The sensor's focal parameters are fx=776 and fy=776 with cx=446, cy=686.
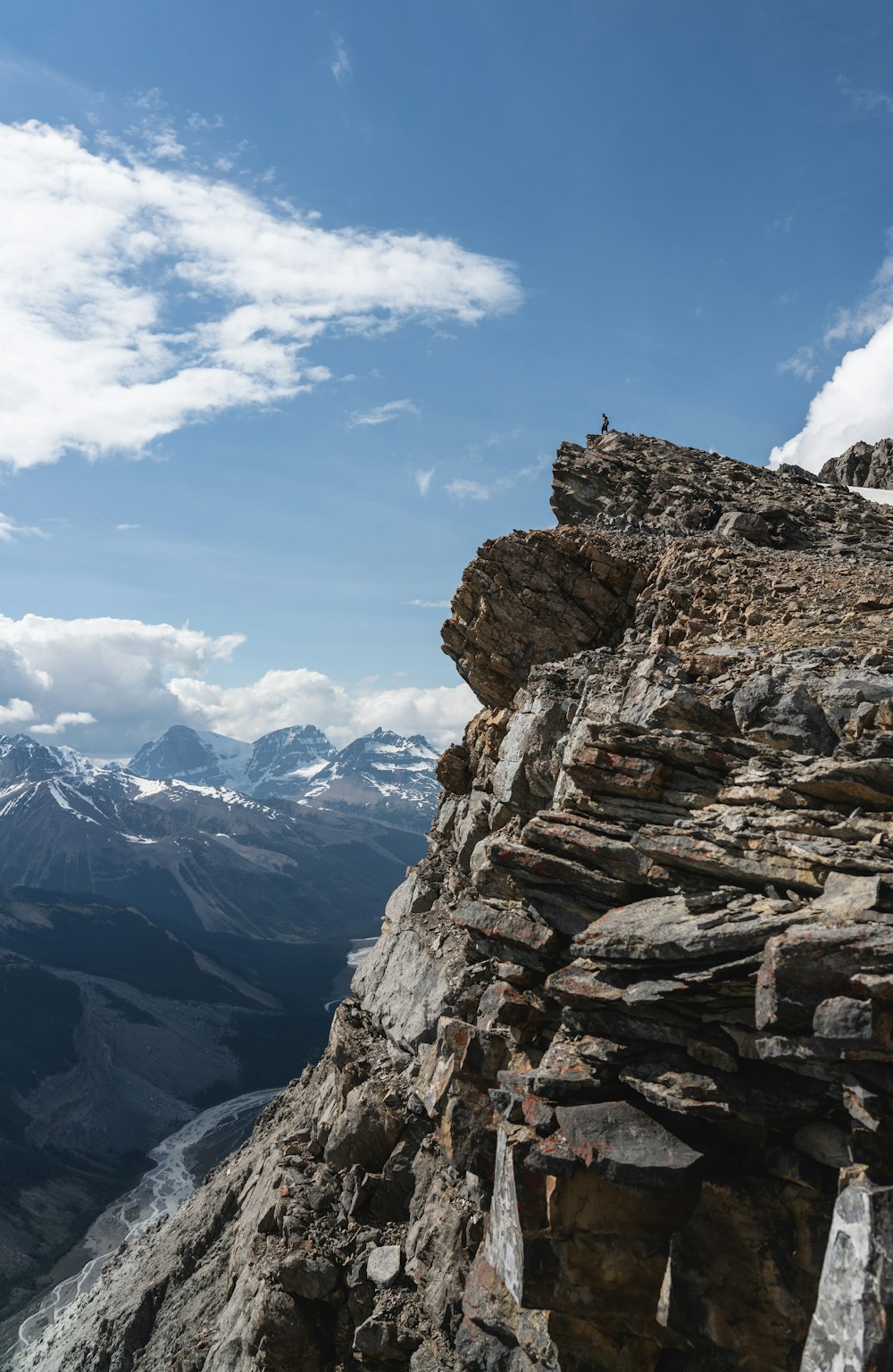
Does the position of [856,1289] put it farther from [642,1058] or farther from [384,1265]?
[384,1265]

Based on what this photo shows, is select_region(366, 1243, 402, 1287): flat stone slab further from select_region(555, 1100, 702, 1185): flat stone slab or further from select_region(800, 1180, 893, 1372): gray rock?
select_region(800, 1180, 893, 1372): gray rock

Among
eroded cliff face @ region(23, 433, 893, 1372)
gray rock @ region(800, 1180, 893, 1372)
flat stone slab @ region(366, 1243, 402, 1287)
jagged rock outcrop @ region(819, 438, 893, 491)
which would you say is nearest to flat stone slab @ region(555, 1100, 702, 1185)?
eroded cliff face @ region(23, 433, 893, 1372)

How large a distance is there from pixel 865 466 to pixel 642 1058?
8433cm

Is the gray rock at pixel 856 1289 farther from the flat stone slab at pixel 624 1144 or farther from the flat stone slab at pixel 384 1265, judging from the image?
the flat stone slab at pixel 384 1265

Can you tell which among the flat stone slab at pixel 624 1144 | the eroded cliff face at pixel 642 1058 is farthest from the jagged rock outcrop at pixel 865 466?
the flat stone slab at pixel 624 1144

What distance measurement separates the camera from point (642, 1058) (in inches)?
768

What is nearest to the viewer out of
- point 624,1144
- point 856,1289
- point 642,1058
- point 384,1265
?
point 856,1289

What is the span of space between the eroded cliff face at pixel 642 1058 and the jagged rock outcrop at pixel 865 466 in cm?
5118

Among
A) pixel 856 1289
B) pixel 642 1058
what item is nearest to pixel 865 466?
pixel 642 1058

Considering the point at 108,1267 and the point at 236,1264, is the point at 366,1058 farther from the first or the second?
the point at 108,1267

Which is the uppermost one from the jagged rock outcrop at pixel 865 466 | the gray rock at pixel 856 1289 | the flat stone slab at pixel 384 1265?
the jagged rock outcrop at pixel 865 466

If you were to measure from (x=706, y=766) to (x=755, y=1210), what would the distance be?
10884 mm

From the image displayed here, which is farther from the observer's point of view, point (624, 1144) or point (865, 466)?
point (865, 466)

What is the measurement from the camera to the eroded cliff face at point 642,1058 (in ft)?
55.1
